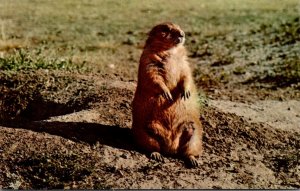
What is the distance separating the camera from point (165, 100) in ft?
16.7

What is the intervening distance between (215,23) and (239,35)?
5.45ft

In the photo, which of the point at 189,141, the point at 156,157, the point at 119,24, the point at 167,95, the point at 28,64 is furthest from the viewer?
the point at 119,24

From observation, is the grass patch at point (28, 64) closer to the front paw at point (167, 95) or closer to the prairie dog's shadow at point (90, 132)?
the prairie dog's shadow at point (90, 132)

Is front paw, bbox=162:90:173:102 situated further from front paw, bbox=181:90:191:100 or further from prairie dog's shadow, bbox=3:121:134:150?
prairie dog's shadow, bbox=3:121:134:150

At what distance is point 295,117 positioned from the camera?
23.1ft

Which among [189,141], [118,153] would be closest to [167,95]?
[189,141]

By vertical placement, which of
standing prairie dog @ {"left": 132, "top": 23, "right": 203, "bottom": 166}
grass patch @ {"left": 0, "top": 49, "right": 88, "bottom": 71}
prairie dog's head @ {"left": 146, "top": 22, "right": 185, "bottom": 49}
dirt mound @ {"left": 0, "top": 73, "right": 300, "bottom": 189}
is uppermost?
prairie dog's head @ {"left": 146, "top": 22, "right": 185, "bottom": 49}

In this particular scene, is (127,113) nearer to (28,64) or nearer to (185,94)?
(185,94)

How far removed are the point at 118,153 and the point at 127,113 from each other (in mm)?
1003

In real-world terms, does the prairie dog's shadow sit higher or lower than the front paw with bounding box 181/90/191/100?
lower

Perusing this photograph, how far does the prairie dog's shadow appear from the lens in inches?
210

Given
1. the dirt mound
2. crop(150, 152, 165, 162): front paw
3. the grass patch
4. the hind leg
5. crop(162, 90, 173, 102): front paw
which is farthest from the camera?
the grass patch

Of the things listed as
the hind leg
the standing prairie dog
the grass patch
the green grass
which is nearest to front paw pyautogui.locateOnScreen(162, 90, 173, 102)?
the standing prairie dog

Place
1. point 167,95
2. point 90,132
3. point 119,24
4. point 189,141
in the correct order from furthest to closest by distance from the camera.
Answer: point 119,24
point 90,132
point 189,141
point 167,95
